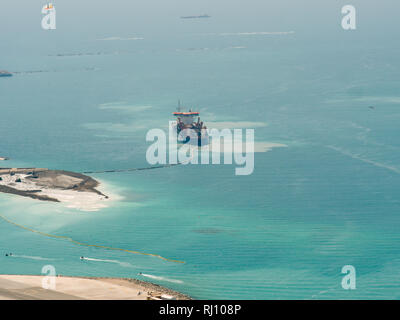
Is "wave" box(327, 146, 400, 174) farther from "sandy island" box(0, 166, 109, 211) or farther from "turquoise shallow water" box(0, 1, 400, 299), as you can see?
"sandy island" box(0, 166, 109, 211)

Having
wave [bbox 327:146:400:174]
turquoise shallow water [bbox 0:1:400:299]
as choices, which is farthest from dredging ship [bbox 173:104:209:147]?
wave [bbox 327:146:400:174]

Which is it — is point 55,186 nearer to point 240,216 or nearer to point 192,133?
point 240,216

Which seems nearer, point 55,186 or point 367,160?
point 55,186

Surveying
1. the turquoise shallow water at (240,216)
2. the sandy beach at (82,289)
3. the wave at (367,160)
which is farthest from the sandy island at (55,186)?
the wave at (367,160)

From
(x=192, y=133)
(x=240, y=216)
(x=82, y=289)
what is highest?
(x=192, y=133)

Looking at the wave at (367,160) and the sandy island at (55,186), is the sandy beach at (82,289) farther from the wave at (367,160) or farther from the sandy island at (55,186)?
the wave at (367,160)

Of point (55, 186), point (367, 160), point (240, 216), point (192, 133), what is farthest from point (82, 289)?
point (192, 133)

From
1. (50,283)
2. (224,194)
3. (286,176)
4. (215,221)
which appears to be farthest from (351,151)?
(50,283)
